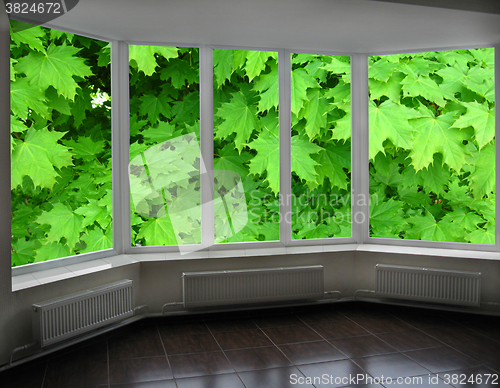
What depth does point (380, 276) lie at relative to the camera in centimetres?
382

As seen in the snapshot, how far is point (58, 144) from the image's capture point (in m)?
3.31

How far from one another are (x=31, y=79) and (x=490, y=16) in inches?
131

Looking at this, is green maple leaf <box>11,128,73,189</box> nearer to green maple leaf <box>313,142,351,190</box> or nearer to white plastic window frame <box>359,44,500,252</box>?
green maple leaf <box>313,142,351,190</box>

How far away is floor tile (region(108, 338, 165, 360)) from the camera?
2.92 meters

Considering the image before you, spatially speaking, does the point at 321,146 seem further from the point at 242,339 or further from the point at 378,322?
the point at 242,339

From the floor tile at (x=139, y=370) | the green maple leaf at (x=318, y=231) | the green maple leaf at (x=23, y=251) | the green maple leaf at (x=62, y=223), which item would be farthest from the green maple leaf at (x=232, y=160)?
the floor tile at (x=139, y=370)

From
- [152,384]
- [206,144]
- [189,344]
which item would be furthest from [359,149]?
[152,384]

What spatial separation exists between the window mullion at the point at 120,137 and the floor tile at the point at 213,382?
1497mm

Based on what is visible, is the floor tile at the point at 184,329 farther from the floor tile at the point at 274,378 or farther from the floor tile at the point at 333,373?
the floor tile at the point at 333,373

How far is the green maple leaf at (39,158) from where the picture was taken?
3.03 m

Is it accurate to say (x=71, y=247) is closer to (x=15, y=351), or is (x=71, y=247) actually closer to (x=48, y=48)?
(x=15, y=351)

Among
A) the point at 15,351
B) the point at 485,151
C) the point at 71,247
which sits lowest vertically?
the point at 15,351

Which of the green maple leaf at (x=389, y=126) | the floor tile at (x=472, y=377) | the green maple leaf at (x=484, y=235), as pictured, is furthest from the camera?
the green maple leaf at (x=389, y=126)

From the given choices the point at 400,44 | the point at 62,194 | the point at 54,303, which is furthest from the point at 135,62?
the point at 400,44
